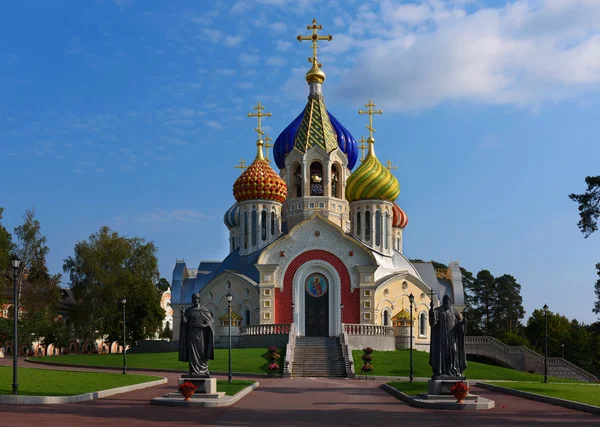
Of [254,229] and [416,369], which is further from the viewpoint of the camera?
[254,229]

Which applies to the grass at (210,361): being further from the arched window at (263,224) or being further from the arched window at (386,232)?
the arched window at (386,232)

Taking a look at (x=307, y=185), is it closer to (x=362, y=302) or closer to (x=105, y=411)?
(x=362, y=302)

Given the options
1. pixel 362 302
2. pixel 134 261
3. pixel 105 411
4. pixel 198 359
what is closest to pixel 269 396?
pixel 198 359

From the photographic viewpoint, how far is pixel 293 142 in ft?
177

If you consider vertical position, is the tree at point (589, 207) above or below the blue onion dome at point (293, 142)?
below

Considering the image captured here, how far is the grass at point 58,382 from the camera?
21188 millimetres

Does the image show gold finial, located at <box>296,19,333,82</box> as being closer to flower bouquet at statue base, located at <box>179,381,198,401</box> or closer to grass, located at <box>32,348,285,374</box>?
grass, located at <box>32,348,285,374</box>

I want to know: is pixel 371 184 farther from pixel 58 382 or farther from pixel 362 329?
pixel 58 382

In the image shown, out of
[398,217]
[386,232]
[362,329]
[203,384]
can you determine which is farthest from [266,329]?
[203,384]

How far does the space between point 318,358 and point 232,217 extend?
22135 mm

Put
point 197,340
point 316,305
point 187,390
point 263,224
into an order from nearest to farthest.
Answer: point 187,390 < point 197,340 < point 316,305 < point 263,224

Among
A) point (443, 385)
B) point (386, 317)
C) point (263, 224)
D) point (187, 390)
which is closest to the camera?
point (187, 390)

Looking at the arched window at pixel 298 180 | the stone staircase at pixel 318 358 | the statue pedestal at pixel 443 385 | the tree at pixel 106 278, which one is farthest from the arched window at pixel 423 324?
the statue pedestal at pixel 443 385

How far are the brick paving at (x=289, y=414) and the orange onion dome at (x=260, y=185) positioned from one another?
26.9m
